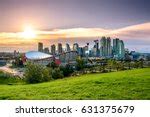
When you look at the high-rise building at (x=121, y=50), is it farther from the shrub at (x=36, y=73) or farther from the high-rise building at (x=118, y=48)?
the shrub at (x=36, y=73)

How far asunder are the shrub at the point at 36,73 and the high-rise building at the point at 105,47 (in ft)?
2.99

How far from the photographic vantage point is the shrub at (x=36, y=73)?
6770 mm

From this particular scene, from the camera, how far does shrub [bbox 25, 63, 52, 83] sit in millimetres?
6770

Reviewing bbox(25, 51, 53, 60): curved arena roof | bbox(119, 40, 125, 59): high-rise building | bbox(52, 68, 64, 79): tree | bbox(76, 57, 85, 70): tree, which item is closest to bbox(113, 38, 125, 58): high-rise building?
bbox(119, 40, 125, 59): high-rise building

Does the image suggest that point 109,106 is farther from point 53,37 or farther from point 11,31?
point 11,31

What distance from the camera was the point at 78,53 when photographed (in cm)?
678

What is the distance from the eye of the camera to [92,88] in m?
6.37

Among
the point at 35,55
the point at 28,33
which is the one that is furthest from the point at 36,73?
the point at 28,33

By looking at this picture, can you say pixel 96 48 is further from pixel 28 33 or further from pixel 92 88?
pixel 28 33

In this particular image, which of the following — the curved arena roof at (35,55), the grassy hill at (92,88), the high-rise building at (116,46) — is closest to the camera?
the grassy hill at (92,88)

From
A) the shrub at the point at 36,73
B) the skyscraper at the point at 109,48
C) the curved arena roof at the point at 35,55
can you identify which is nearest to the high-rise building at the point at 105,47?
the skyscraper at the point at 109,48

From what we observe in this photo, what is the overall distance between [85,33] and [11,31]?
1144 millimetres

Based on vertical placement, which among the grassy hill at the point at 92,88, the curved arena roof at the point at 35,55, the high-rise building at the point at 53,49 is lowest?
the grassy hill at the point at 92,88

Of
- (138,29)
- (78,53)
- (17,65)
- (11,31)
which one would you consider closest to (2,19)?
(11,31)
